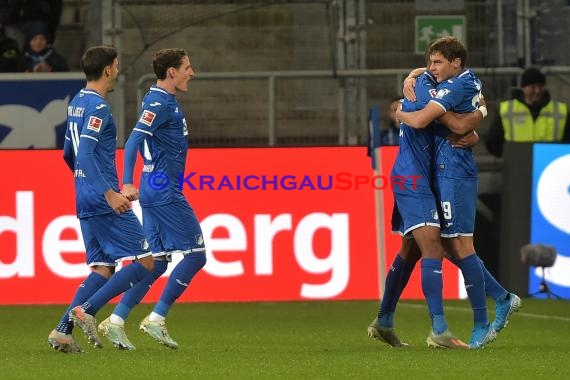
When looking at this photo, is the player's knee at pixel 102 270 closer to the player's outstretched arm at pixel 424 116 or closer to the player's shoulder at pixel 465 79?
the player's outstretched arm at pixel 424 116

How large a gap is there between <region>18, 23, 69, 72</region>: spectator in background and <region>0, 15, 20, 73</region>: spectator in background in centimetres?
8

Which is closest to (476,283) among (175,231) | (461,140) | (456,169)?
(456,169)

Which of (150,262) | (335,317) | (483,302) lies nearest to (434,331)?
(483,302)

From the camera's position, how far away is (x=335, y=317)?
13242 mm

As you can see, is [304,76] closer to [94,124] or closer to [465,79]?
[465,79]

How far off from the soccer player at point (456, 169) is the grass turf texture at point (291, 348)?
1.35 feet

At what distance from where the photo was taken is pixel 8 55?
1745 cm

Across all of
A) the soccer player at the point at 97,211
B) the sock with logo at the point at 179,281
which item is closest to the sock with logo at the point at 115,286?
the soccer player at the point at 97,211

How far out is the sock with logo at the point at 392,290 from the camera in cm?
1026

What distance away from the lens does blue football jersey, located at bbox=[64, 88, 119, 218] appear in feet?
31.0

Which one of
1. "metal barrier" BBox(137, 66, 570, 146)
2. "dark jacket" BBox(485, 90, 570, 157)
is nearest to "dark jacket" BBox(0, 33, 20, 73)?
"metal barrier" BBox(137, 66, 570, 146)

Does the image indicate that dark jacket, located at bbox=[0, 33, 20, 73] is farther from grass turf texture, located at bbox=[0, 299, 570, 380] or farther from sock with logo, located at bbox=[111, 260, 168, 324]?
sock with logo, located at bbox=[111, 260, 168, 324]

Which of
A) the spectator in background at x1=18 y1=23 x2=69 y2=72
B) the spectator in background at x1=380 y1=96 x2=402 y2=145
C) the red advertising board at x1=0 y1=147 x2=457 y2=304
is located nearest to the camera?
the red advertising board at x1=0 y1=147 x2=457 y2=304

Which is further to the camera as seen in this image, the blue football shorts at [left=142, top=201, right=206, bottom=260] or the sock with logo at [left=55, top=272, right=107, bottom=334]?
the blue football shorts at [left=142, top=201, right=206, bottom=260]
